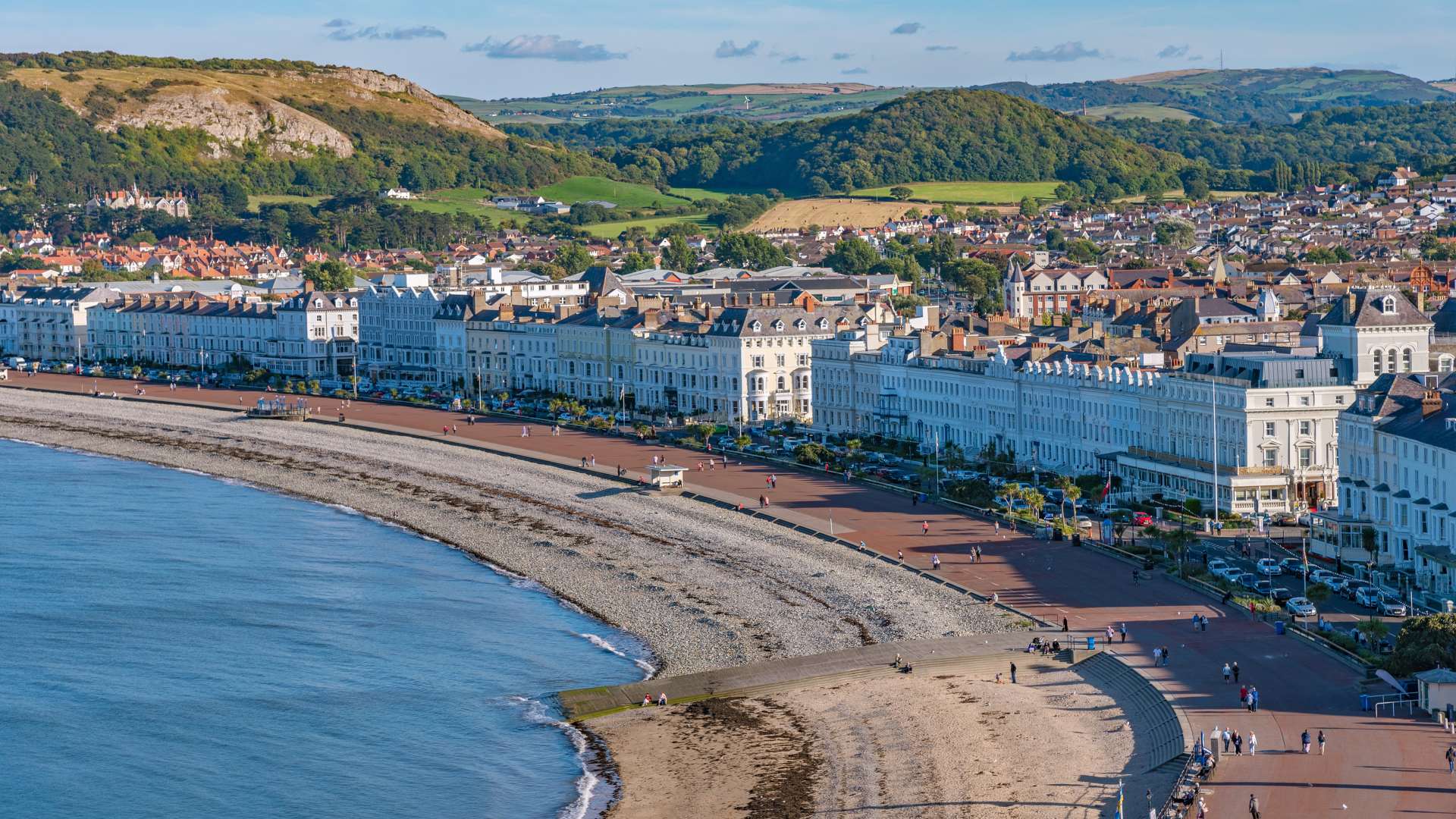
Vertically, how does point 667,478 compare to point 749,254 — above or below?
below

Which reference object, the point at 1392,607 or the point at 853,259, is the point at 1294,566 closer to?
the point at 1392,607

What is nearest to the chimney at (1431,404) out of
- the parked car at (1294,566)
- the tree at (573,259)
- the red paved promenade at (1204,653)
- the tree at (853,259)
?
the parked car at (1294,566)

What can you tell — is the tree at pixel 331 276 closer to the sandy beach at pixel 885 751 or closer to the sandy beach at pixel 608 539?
the sandy beach at pixel 608 539

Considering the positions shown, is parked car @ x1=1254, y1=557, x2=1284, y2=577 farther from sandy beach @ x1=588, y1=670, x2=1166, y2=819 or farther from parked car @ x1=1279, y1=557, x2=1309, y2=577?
sandy beach @ x1=588, y1=670, x2=1166, y2=819

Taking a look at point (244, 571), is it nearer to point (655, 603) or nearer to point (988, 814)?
point (655, 603)

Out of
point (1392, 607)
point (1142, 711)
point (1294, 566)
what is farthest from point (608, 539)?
point (1142, 711)

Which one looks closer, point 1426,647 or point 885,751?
point 1426,647
